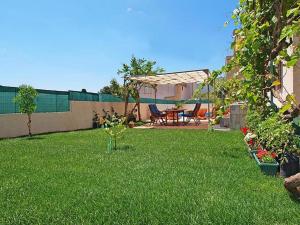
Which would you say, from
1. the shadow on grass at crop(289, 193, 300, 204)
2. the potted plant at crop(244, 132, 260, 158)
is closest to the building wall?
the potted plant at crop(244, 132, 260, 158)

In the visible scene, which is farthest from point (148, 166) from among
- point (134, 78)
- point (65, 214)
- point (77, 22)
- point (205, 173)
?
point (134, 78)

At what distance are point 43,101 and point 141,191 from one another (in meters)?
12.0

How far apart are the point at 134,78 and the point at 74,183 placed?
1312 cm

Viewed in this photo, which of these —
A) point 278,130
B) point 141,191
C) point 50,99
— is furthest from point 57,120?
point 278,130

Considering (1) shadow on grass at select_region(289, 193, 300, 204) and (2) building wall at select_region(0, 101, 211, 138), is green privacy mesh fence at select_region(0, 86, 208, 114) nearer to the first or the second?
(2) building wall at select_region(0, 101, 211, 138)

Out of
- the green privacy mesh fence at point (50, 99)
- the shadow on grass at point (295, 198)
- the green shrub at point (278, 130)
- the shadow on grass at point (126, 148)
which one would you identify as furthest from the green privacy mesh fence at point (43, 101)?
the shadow on grass at point (295, 198)

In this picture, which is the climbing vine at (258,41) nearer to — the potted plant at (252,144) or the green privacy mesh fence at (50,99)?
the potted plant at (252,144)

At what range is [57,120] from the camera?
51.2 ft

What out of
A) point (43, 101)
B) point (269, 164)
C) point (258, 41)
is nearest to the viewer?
point (258, 41)

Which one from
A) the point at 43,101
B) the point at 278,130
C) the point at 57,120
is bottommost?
the point at 57,120

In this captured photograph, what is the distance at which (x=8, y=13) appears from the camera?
959 cm

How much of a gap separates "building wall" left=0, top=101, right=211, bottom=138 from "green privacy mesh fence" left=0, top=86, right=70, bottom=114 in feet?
0.81

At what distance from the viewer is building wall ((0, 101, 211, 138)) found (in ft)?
42.0

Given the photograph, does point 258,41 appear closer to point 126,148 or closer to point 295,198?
point 295,198
